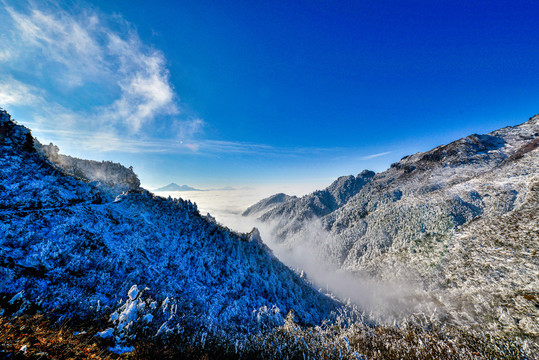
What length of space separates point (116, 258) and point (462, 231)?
78810 millimetres

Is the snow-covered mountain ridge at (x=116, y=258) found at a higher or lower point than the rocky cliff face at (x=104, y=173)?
lower

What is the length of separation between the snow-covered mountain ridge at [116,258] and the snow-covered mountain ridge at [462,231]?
3644 centimetres

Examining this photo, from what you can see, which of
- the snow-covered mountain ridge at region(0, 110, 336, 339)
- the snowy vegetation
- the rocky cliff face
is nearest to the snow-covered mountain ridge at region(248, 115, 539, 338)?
the snowy vegetation

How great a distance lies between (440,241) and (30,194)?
85.9 m

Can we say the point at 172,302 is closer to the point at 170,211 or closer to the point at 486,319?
the point at 170,211

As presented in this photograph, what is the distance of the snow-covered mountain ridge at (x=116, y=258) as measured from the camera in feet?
50.1

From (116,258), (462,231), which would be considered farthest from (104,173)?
(462,231)

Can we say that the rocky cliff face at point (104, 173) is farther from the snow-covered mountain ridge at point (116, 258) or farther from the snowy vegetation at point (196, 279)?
the snow-covered mountain ridge at point (116, 258)

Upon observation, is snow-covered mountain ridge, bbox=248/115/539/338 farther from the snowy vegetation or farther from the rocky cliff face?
the rocky cliff face

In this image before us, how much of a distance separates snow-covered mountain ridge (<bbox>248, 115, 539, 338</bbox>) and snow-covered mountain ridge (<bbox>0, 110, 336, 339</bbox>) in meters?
36.4

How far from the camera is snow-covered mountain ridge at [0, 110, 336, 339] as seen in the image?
1528 centimetres

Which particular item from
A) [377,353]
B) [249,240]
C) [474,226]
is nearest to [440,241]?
[474,226]

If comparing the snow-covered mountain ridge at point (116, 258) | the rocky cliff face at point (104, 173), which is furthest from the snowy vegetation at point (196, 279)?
the rocky cliff face at point (104, 173)

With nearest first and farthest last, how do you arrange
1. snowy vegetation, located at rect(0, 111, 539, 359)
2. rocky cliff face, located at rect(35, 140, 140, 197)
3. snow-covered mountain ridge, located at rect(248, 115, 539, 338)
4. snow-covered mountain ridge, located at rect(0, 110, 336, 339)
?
snowy vegetation, located at rect(0, 111, 539, 359) → snow-covered mountain ridge, located at rect(0, 110, 336, 339) → rocky cliff face, located at rect(35, 140, 140, 197) → snow-covered mountain ridge, located at rect(248, 115, 539, 338)
